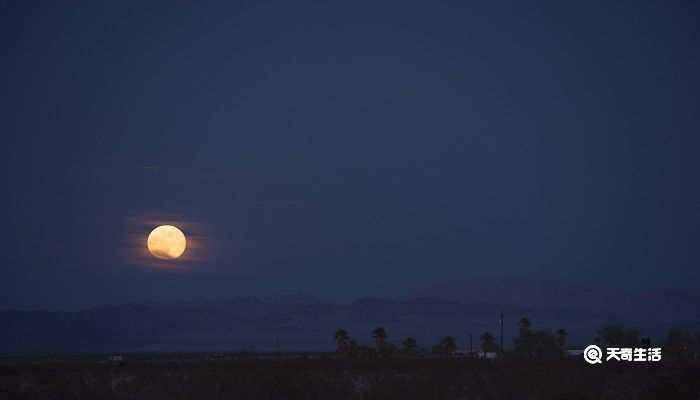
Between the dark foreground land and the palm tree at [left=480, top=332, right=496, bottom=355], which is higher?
the palm tree at [left=480, top=332, right=496, bottom=355]

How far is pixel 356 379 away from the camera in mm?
90312

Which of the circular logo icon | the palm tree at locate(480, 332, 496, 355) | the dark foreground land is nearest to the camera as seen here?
the dark foreground land

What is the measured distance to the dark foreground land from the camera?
83.2 m

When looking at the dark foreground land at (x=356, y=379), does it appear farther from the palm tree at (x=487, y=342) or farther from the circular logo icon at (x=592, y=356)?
the palm tree at (x=487, y=342)

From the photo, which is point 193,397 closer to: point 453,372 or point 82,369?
point 82,369

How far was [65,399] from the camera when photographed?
7912cm

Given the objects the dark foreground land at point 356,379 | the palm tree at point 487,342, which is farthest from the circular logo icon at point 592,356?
the palm tree at point 487,342

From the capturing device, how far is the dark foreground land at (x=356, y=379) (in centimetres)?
8319

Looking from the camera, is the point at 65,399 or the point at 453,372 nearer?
the point at 65,399

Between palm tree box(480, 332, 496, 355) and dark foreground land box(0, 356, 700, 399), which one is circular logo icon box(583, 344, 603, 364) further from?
palm tree box(480, 332, 496, 355)

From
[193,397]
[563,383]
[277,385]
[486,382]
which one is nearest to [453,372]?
[486,382]

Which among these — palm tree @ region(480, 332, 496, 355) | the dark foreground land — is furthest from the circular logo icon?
palm tree @ region(480, 332, 496, 355)

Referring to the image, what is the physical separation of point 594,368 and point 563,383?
17.8 ft

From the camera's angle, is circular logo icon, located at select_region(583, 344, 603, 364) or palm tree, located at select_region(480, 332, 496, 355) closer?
circular logo icon, located at select_region(583, 344, 603, 364)
